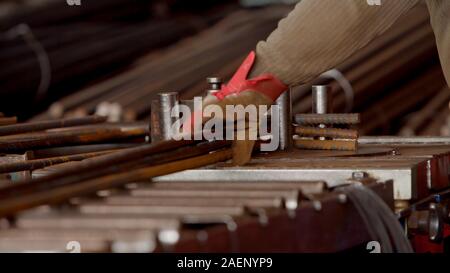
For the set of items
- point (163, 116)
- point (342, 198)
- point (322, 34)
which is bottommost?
point (342, 198)

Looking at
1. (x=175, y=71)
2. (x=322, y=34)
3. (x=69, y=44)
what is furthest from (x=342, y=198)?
(x=69, y=44)

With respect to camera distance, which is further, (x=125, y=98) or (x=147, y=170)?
(x=125, y=98)

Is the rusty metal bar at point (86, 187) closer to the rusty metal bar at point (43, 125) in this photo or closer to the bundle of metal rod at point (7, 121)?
Answer: the rusty metal bar at point (43, 125)

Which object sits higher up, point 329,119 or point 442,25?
point 442,25

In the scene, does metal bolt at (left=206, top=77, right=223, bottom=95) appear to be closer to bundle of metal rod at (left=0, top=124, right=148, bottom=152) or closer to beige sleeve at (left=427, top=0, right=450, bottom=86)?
bundle of metal rod at (left=0, top=124, right=148, bottom=152)

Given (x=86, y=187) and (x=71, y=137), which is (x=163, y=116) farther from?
(x=86, y=187)

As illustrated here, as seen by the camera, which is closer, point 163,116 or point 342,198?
point 342,198

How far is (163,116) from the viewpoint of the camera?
6.61 feet

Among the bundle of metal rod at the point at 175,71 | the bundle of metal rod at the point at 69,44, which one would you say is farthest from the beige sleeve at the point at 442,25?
the bundle of metal rod at the point at 69,44

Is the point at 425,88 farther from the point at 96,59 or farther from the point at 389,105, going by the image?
the point at 96,59

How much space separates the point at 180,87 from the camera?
401 centimetres

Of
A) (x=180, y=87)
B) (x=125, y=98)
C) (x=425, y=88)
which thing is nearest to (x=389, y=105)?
(x=425, y=88)

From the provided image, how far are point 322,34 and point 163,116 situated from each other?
1.35ft

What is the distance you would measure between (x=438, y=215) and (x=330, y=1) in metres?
0.57
